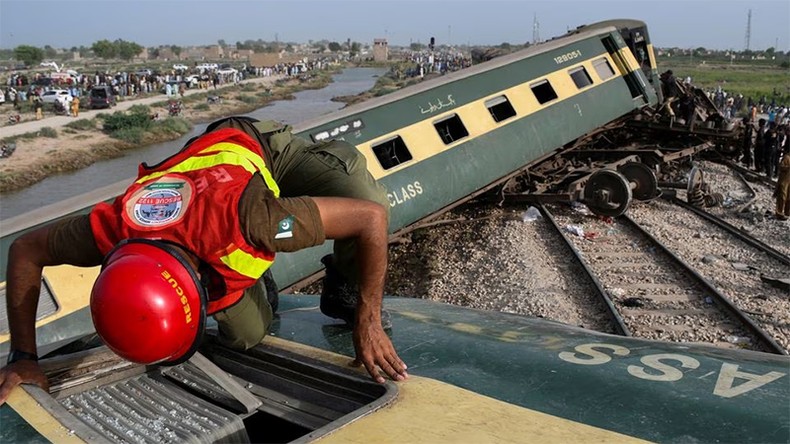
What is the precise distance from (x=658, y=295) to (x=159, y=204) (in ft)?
23.5

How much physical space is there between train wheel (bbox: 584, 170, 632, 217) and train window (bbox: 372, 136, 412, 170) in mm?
4008

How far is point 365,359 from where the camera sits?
2.54 metres

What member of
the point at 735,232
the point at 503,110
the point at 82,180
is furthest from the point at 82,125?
the point at 735,232

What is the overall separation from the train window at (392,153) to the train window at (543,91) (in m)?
3.50

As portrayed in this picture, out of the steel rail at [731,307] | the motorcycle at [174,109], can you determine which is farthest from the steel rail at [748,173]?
the motorcycle at [174,109]

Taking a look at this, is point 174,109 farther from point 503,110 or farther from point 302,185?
point 302,185

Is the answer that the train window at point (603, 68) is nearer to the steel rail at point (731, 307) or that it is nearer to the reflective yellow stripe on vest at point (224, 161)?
the steel rail at point (731, 307)

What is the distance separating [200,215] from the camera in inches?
92.0

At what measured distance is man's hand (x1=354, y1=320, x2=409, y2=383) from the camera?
8.13 ft

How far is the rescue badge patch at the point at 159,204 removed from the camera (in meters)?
2.32

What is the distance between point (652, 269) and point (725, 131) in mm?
9601

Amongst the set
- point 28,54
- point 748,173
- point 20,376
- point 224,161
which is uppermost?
point 28,54

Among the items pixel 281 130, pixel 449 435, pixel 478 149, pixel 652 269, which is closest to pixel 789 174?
pixel 652 269

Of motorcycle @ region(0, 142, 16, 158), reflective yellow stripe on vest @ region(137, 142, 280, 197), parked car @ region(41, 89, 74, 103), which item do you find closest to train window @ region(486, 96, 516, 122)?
reflective yellow stripe on vest @ region(137, 142, 280, 197)
